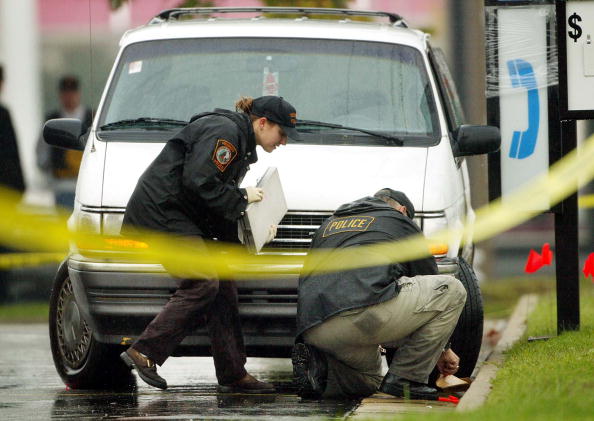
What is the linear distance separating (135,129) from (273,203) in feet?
3.99

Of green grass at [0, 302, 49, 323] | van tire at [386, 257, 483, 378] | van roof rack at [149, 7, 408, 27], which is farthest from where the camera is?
green grass at [0, 302, 49, 323]

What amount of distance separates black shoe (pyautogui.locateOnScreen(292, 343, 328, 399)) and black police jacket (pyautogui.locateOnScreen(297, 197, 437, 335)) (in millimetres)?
141

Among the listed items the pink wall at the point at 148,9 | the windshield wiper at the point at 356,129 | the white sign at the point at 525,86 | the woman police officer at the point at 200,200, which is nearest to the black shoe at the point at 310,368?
the woman police officer at the point at 200,200

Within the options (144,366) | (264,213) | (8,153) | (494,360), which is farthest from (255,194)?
(8,153)

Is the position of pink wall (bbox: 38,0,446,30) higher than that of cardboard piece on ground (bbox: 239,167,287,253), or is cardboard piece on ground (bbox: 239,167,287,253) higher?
pink wall (bbox: 38,0,446,30)

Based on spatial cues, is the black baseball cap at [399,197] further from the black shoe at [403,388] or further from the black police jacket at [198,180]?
the black shoe at [403,388]

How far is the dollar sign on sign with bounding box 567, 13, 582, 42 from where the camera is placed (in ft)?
31.1

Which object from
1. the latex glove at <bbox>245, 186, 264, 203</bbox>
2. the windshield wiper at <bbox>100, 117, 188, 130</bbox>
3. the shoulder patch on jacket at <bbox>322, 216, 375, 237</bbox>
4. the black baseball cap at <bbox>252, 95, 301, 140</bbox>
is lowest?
the shoulder patch on jacket at <bbox>322, 216, 375, 237</bbox>

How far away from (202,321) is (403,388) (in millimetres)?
1201

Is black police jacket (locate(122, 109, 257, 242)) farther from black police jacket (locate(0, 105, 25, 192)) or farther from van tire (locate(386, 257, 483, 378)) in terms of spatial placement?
black police jacket (locate(0, 105, 25, 192))

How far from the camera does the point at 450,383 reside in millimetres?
8227

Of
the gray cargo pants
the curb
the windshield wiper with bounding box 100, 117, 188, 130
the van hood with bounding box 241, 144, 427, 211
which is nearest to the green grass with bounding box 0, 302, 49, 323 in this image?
the curb

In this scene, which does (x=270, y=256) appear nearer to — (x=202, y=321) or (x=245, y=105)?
(x=202, y=321)

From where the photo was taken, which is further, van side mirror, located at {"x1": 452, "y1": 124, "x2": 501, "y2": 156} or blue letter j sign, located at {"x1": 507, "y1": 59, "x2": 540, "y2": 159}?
blue letter j sign, located at {"x1": 507, "y1": 59, "x2": 540, "y2": 159}
